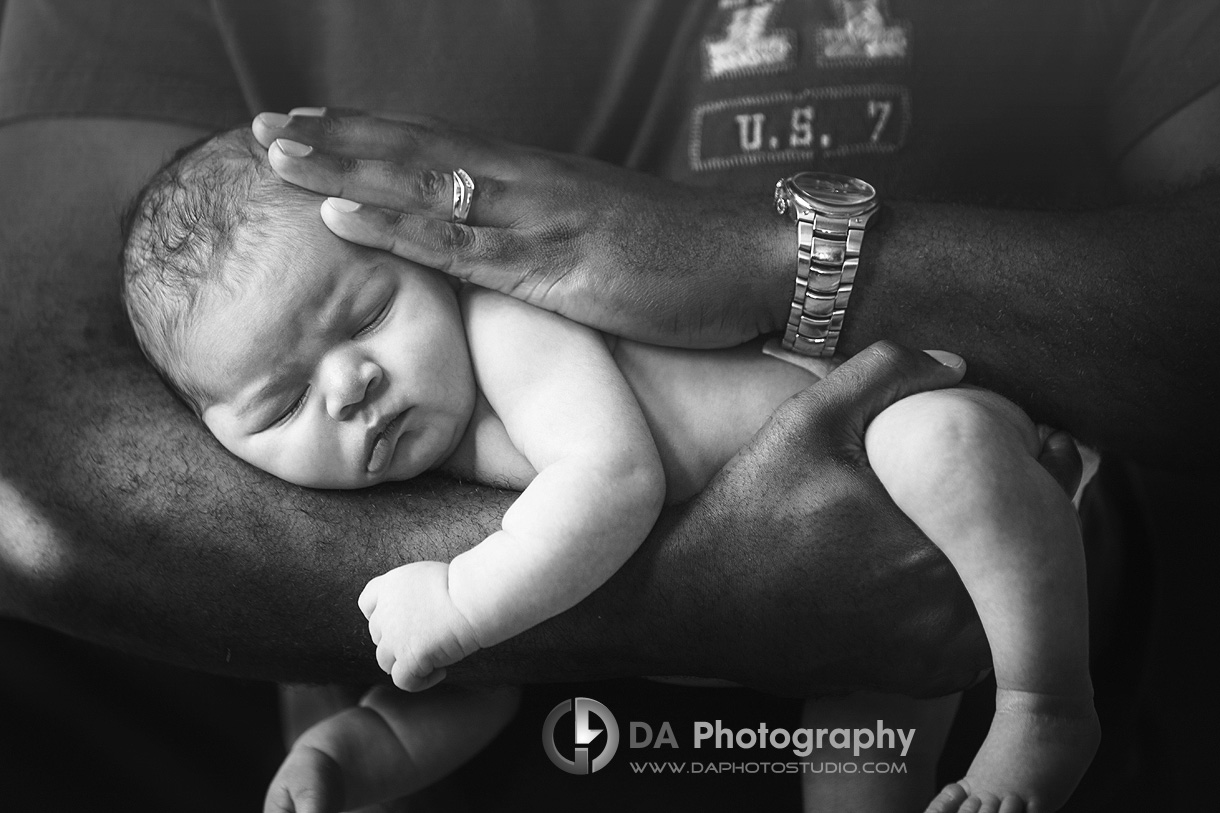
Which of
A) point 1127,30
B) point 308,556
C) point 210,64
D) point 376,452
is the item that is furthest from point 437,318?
point 1127,30

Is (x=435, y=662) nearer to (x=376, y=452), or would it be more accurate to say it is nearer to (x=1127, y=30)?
(x=376, y=452)

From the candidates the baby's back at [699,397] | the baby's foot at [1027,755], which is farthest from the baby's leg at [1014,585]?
the baby's back at [699,397]

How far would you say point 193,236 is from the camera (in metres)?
0.58

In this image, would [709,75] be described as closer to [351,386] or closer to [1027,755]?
[351,386]

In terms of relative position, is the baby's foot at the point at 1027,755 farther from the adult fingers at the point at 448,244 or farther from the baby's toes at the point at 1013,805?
the adult fingers at the point at 448,244

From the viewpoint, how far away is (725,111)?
79 centimetres

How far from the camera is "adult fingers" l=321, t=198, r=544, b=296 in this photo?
1.91ft

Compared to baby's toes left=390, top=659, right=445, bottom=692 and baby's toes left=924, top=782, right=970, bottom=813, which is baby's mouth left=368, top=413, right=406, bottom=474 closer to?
baby's toes left=390, top=659, right=445, bottom=692

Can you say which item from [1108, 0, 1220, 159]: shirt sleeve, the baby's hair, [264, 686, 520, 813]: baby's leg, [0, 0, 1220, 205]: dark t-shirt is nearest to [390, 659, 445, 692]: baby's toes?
[264, 686, 520, 813]: baby's leg

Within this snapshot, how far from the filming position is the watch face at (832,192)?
25.5 inches

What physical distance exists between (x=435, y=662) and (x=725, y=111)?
503 mm

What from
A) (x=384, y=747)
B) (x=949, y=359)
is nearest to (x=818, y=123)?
(x=949, y=359)

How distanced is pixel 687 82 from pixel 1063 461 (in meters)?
0.44

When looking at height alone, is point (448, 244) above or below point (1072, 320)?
above
